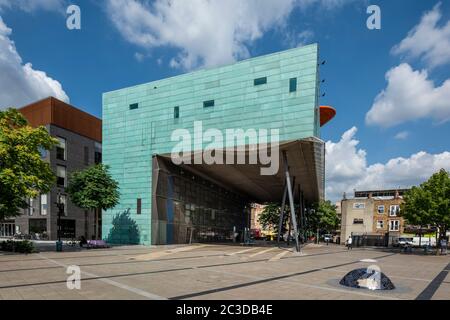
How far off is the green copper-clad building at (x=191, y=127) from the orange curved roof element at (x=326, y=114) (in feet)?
0.42

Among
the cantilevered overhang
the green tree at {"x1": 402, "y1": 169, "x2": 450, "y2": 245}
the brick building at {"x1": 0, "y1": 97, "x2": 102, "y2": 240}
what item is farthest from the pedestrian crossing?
the brick building at {"x1": 0, "y1": 97, "x2": 102, "y2": 240}

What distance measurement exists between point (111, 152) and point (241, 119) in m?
16.0

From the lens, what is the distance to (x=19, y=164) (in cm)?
2222

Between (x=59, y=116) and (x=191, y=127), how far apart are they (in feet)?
93.5

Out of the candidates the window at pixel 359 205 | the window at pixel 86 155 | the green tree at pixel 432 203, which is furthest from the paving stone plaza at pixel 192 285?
the window at pixel 359 205

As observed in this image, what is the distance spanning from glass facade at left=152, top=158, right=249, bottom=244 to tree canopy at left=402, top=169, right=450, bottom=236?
2434 cm

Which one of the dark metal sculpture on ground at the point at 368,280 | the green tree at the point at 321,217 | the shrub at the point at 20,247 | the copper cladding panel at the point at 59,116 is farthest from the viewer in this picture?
the green tree at the point at 321,217

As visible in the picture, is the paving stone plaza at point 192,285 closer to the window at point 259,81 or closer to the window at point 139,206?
the window at point 259,81

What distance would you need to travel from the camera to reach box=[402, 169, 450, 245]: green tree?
32594 millimetres

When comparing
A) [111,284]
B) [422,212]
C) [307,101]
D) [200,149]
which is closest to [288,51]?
[307,101]

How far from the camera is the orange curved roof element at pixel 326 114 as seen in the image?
1734 inches

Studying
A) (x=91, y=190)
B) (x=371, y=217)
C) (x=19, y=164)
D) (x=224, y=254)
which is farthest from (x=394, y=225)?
(x=19, y=164)
